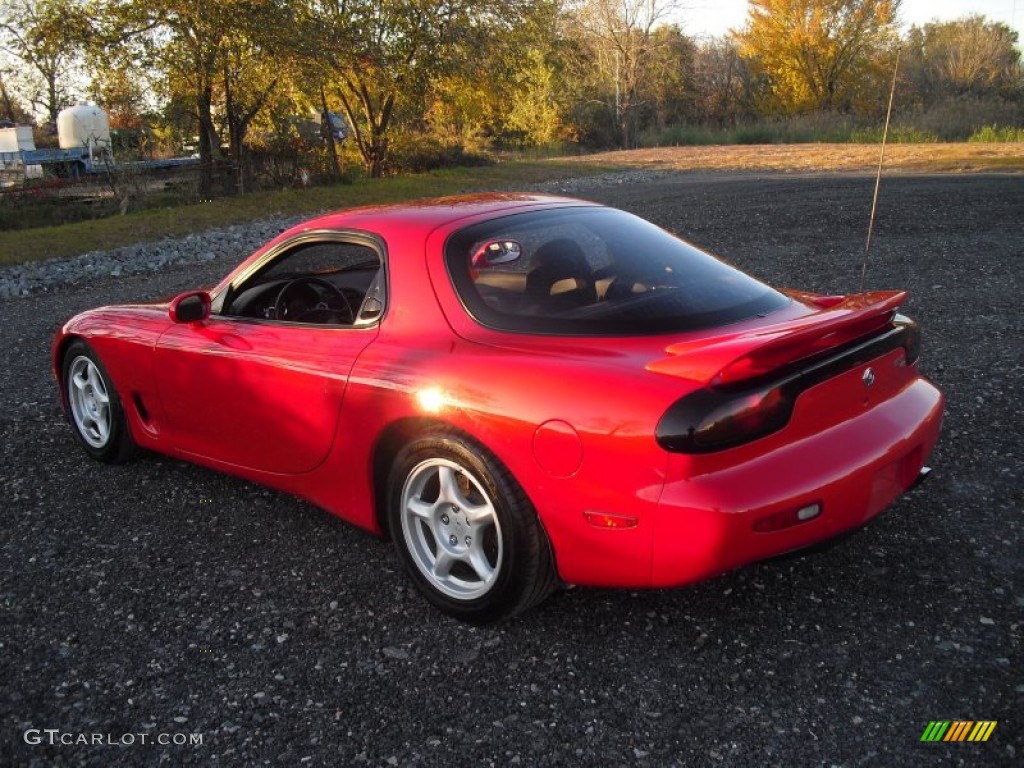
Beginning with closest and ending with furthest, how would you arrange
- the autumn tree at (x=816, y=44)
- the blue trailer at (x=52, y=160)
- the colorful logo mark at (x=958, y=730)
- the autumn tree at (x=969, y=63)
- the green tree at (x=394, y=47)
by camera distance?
the colorful logo mark at (x=958, y=730) < the green tree at (x=394, y=47) < the blue trailer at (x=52, y=160) < the autumn tree at (x=969, y=63) < the autumn tree at (x=816, y=44)

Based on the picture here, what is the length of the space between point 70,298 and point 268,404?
870cm

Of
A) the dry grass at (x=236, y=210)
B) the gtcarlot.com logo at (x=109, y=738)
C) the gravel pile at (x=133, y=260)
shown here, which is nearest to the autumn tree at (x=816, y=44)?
the dry grass at (x=236, y=210)

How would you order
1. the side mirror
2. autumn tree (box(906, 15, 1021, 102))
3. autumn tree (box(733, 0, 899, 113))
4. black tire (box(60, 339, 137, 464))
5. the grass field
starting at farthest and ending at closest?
autumn tree (box(733, 0, 899, 113)) < autumn tree (box(906, 15, 1021, 102)) < the grass field < black tire (box(60, 339, 137, 464)) < the side mirror

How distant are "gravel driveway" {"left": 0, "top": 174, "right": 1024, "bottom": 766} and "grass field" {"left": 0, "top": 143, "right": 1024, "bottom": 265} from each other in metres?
11.9

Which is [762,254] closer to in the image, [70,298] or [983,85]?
[70,298]

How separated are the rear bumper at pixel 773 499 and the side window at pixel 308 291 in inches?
69.6

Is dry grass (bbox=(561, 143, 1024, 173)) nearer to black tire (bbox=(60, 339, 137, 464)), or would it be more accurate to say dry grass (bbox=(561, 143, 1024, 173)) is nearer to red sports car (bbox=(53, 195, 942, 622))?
red sports car (bbox=(53, 195, 942, 622))

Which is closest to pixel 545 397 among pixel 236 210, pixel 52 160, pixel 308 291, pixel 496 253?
pixel 496 253

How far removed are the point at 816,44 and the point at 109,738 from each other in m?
57.9

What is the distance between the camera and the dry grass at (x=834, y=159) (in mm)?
21703

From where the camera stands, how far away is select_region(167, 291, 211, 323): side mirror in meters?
3.96

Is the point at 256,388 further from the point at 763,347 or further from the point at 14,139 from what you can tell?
the point at 14,139

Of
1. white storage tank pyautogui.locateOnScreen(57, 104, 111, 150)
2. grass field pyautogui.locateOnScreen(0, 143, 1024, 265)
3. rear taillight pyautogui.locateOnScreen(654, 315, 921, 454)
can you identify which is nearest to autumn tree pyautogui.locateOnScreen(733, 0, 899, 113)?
grass field pyautogui.locateOnScreen(0, 143, 1024, 265)

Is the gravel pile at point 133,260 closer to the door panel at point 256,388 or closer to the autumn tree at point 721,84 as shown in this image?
the door panel at point 256,388
